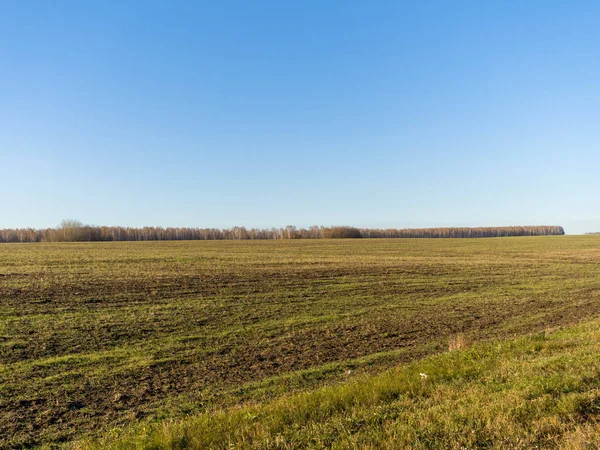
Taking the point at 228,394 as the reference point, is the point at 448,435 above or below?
above

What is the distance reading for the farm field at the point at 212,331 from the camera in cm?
895

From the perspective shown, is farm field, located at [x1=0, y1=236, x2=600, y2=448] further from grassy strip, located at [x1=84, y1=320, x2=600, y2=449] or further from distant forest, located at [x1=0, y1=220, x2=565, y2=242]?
distant forest, located at [x1=0, y1=220, x2=565, y2=242]

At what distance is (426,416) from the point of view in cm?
641

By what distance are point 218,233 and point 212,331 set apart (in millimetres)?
122333

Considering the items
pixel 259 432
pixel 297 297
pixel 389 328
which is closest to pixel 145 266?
pixel 297 297

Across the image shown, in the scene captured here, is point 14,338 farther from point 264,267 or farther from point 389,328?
point 264,267

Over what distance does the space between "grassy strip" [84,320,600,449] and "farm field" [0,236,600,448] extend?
→ 1.41 metres

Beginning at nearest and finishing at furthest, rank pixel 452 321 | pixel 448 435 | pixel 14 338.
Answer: pixel 448 435
pixel 14 338
pixel 452 321

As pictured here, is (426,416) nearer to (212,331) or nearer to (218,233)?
(212,331)

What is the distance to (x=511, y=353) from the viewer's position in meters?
10.5

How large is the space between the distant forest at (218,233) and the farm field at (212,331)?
305ft

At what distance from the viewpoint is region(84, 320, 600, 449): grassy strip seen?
5.78 meters

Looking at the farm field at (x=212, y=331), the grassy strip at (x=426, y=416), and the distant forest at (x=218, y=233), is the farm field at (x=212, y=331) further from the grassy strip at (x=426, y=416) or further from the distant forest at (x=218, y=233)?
the distant forest at (x=218, y=233)

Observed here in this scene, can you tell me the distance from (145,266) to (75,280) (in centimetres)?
851
